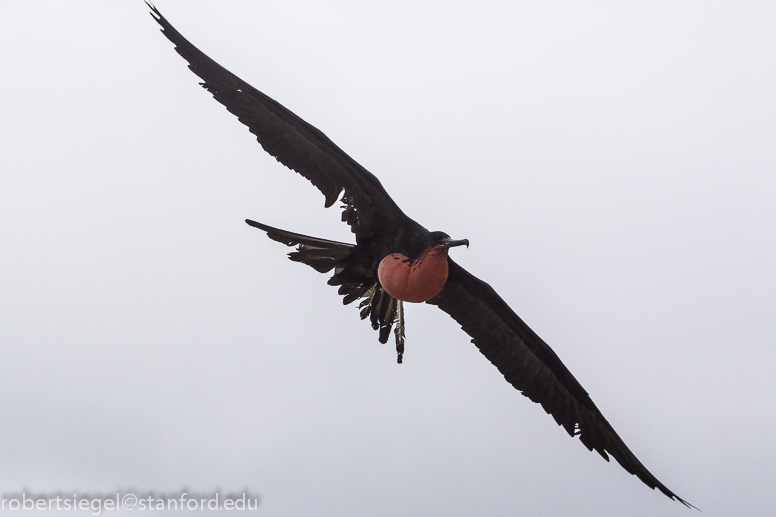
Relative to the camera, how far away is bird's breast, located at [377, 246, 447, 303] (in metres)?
4.57

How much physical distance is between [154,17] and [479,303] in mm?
2806

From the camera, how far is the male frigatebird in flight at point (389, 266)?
4.59 metres

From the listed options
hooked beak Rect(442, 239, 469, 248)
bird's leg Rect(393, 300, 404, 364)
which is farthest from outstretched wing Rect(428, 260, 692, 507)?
hooked beak Rect(442, 239, 469, 248)

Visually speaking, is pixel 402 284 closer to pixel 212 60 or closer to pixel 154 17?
pixel 212 60

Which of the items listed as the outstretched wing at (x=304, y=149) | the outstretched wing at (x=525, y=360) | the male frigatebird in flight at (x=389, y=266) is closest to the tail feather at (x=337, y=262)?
the male frigatebird in flight at (x=389, y=266)

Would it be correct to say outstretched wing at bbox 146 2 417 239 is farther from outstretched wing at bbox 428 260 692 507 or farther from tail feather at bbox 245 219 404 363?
outstretched wing at bbox 428 260 692 507

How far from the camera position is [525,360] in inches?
225

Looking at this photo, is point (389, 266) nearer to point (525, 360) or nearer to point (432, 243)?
point (432, 243)

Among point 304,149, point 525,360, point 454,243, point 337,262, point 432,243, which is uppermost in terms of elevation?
point 304,149

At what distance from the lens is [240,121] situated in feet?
15.4

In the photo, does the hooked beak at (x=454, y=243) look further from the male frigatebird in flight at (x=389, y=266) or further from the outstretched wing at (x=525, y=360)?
the outstretched wing at (x=525, y=360)

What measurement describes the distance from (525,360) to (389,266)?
62.6 inches

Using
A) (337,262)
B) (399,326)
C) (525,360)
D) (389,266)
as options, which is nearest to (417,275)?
(389,266)

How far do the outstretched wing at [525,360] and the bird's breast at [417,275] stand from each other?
827 millimetres
